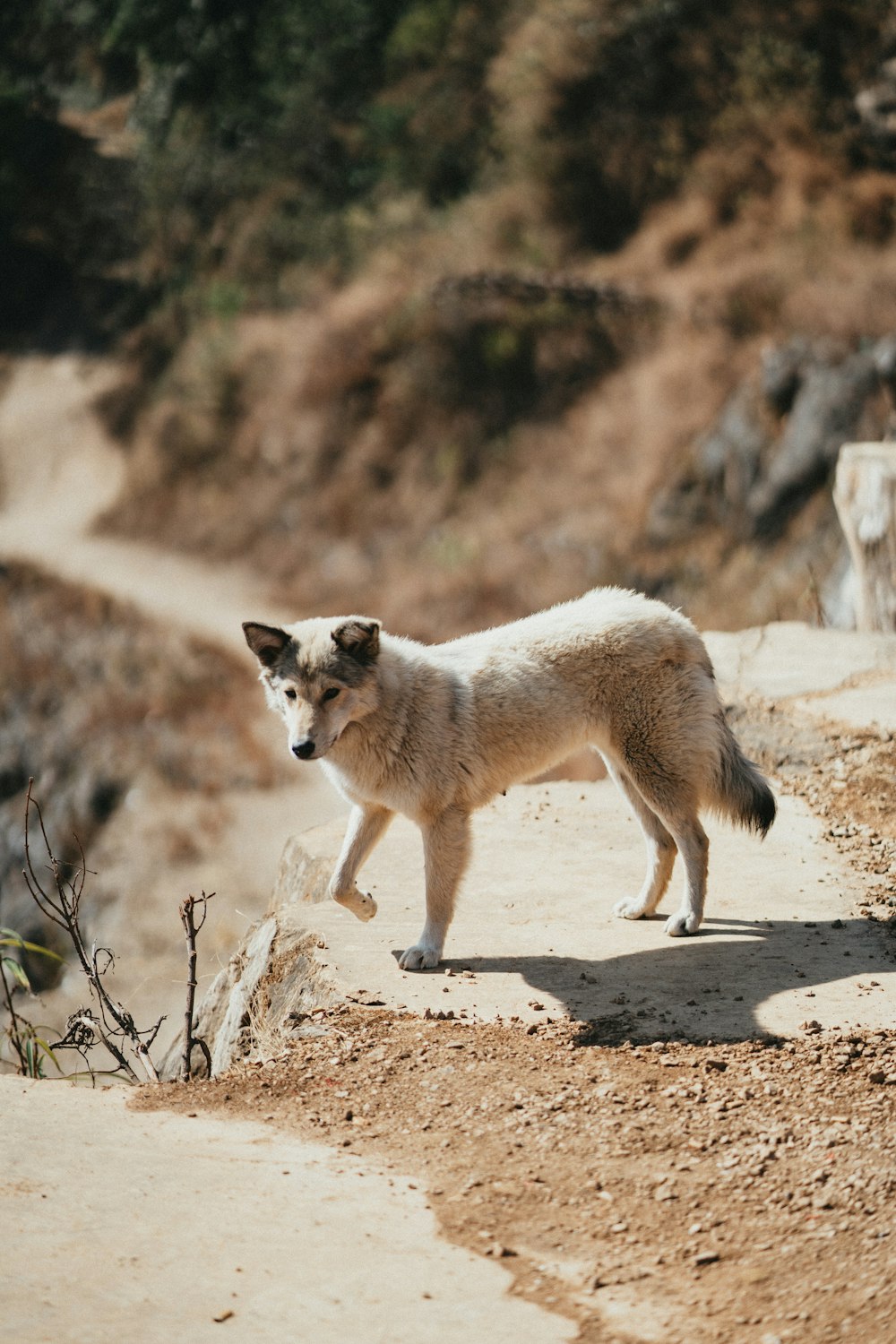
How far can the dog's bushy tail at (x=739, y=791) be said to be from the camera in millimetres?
6340

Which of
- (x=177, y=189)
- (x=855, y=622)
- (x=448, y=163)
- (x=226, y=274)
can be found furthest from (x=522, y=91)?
(x=855, y=622)

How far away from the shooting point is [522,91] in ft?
101

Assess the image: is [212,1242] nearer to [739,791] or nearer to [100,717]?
[739,791]

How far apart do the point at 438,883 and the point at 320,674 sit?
1063 mm

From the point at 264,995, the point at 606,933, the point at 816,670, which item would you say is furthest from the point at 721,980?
the point at 816,670

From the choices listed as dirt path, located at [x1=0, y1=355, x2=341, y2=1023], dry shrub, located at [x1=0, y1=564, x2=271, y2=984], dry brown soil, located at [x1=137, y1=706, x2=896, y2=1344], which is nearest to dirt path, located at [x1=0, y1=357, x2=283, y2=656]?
dirt path, located at [x1=0, y1=355, x2=341, y2=1023]

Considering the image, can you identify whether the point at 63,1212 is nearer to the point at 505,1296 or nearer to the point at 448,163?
the point at 505,1296

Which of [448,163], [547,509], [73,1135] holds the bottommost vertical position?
[547,509]

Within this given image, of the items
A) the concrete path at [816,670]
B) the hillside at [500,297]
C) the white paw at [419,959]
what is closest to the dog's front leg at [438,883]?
the white paw at [419,959]

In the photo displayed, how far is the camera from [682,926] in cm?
630

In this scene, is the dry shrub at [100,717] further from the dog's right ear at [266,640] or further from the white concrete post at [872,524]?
the dog's right ear at [266,640]

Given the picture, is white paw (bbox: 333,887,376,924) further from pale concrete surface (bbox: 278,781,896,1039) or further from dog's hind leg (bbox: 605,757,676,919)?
dog's hind leg (bbox: 605,757,676,919)

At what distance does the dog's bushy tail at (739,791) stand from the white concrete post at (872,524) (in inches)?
217

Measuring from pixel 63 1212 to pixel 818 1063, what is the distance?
2523 mm
